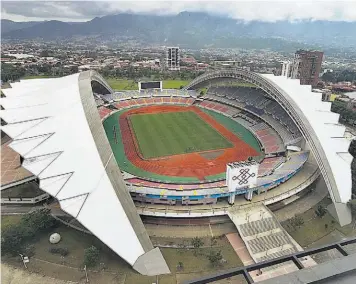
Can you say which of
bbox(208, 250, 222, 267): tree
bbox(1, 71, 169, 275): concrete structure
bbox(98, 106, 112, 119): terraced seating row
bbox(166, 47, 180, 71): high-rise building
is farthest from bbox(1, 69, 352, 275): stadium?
bbox(166, 47, 180, 71): high-rise building

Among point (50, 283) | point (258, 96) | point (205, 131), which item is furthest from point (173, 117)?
point (50, 283)

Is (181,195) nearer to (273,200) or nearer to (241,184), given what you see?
(241,184)

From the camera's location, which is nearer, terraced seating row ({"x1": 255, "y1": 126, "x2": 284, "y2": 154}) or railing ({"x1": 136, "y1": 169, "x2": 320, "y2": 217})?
railing ({"x1": 136, "y1": 169, "x2": 320, "y2": 217})

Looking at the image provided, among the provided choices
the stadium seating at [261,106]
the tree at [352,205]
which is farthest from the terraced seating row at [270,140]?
the tree at [352,205]

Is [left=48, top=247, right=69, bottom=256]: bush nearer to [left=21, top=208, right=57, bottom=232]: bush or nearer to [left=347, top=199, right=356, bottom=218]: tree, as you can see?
[left=21, top=208, right=57, bottom=232]: bush

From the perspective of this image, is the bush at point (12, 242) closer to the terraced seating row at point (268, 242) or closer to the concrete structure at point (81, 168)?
the concrete structure at point (81, 168)
